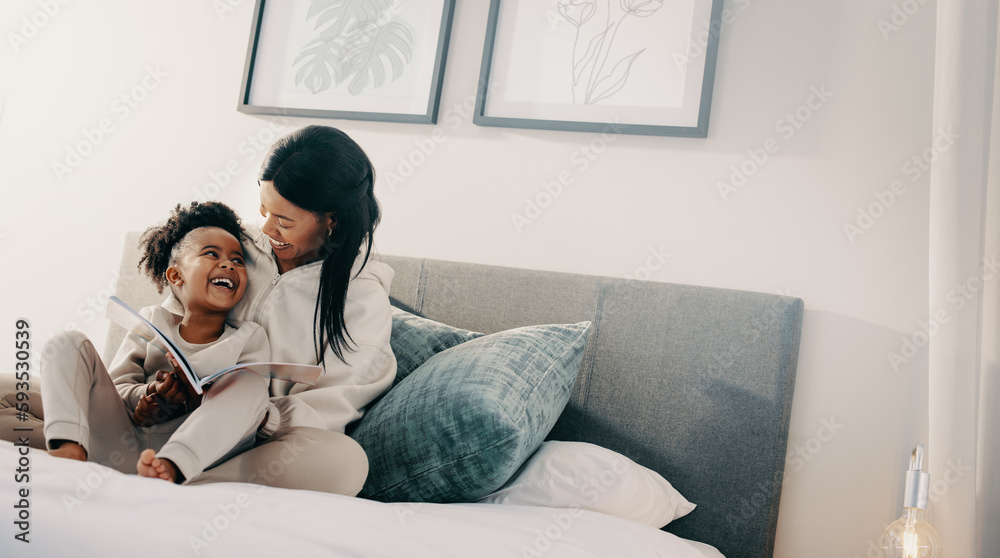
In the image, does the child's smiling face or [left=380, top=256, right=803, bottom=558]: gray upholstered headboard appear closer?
the child's smiling face

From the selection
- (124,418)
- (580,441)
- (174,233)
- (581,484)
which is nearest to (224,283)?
(174,233)

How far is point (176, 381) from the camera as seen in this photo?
964 millimetres

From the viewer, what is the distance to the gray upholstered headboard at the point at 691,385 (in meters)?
1.40

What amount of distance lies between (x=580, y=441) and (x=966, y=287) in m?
0.79

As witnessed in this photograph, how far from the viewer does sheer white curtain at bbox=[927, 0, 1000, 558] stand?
118 centimetres

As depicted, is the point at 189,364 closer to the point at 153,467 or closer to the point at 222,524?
the point at 153,467

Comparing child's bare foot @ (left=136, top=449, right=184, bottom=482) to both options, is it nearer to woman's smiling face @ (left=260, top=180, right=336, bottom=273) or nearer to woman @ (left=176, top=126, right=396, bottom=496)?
woman @ (left=176, top=126, right=396, bottom=496)

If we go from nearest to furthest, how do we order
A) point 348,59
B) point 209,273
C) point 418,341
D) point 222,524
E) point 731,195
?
1. point 222,524
2. point 209,273
3. point 418,341
4. point 731,195
5. point 348,59

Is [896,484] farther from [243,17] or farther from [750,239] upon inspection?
[243,17]

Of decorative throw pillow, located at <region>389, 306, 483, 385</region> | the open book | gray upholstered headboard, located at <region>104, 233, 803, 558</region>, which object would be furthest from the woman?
gray upholstered headboard, located at <region>104, 233, 803, 558</region>

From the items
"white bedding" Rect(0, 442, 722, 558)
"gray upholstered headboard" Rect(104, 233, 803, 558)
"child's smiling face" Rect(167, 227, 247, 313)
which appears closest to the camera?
"white bedding" Rect(0, 442, 722, 558)

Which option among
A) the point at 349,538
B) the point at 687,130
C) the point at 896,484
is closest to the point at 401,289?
the point at 687,130

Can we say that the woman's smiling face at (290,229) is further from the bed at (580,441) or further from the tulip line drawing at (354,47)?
the tulip line drawing at (354,47)

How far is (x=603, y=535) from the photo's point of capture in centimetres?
94
